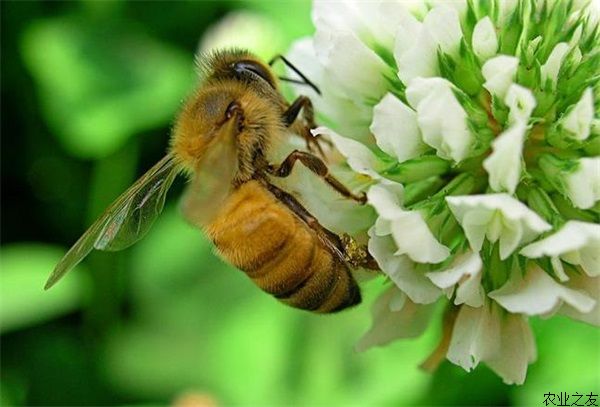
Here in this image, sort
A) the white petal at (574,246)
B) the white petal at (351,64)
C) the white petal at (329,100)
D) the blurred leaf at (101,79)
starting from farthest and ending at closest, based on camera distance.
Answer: the blurred leaf at (101,79), the white petal at (329,100), the white petal at (351,64), the white petal at (574,246)

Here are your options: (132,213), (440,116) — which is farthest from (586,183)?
(132,213)

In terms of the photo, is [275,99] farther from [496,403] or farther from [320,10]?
[496,403]

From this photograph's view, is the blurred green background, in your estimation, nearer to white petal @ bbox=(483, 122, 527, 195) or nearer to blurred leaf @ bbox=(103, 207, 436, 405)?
blurred leaf @ bbox=(103, 207, 436, 405)

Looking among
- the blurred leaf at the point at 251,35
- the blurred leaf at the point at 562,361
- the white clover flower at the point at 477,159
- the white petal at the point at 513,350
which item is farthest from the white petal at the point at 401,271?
the blurred leaf at the point at 251,35

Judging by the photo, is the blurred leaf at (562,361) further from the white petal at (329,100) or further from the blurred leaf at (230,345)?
the white petal at (329,100)

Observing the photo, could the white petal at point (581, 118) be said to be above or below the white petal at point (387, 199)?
above

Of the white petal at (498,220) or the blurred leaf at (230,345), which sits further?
the blurred leaf at (230,345)

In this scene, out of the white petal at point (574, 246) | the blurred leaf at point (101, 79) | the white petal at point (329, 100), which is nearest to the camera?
the white petal at point (574, 246)
